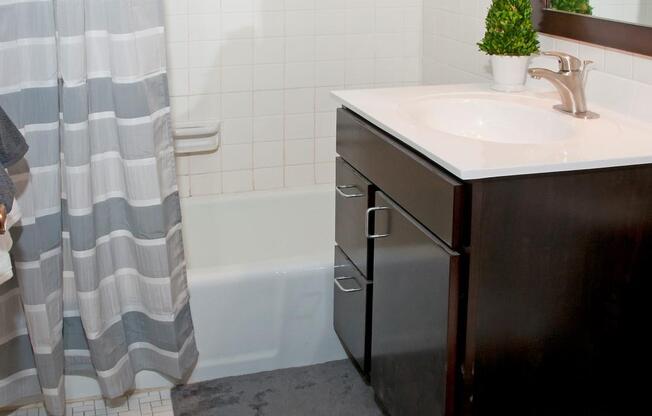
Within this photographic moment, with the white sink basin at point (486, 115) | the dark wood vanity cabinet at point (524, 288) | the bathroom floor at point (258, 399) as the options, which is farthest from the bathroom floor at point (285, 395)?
the white sink basin at point (486, 115)

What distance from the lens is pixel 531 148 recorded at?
1729 mm

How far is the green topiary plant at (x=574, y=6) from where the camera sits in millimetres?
2123

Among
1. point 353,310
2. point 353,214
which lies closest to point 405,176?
point 353,214

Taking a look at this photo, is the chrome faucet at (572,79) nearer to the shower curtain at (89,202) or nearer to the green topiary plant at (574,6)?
the green topiary plant at (574,6)

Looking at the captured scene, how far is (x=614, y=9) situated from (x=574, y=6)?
18 centimetres

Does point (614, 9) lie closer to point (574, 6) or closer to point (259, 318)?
point (574, 6)

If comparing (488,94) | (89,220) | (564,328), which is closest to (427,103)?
(488,94)

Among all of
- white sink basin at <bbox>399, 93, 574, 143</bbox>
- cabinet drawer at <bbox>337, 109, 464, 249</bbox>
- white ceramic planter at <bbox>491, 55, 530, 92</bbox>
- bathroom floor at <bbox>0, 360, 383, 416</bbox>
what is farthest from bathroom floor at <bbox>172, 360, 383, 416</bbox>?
white ceramic planter at <bbox>491, 55, 530, 92</bbox>

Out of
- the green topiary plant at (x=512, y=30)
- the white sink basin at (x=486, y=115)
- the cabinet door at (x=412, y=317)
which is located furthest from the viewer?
the green topiary plant at (x=512, y=30)

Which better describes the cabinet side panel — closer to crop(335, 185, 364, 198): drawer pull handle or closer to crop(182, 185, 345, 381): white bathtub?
crop(335, 185, 364, 198): drawer pull handle

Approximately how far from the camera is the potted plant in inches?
86.1

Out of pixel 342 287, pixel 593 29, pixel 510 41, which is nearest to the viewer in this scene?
pixel 593 29

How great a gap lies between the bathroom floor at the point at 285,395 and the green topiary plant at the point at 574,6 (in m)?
1.18

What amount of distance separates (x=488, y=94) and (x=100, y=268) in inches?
44.0
